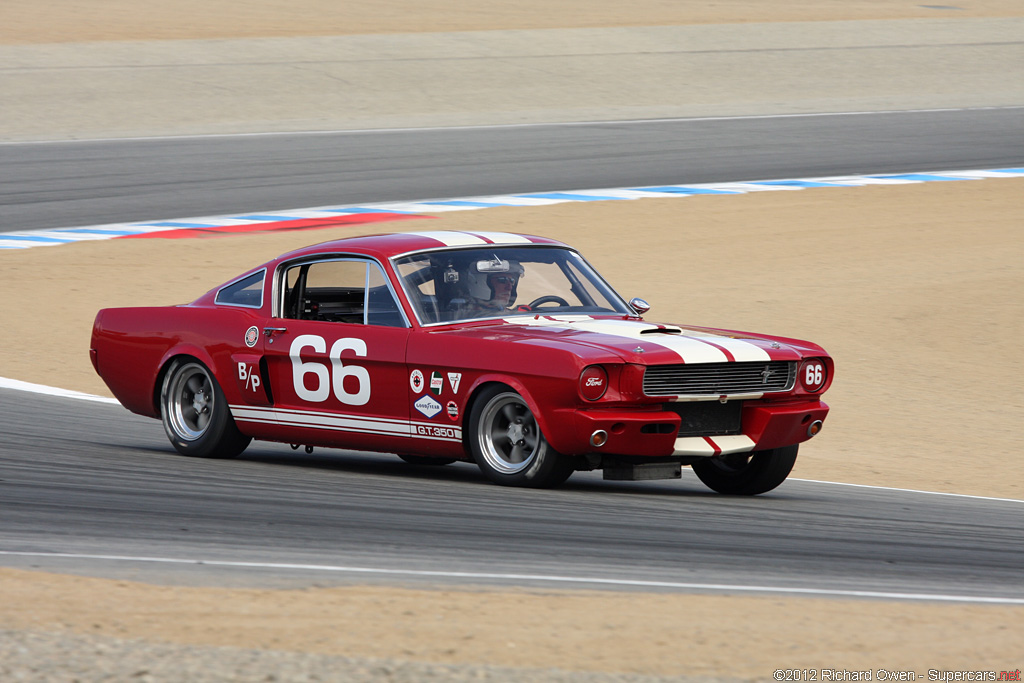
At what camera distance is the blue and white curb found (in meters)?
19.8

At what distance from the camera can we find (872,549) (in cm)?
693

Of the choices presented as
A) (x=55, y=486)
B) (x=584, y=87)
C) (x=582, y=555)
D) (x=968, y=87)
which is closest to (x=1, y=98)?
(x=584, y=87)

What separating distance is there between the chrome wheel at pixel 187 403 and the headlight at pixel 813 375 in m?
3.49

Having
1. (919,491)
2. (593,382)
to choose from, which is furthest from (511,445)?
(919,491)

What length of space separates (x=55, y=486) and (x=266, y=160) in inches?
713

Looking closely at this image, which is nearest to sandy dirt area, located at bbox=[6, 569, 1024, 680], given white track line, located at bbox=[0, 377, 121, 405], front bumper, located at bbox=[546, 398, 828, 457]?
front bumper, located at bbox=[546, 398, 828, 457]

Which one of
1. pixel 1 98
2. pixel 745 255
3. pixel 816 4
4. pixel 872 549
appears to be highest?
pixel 816 4

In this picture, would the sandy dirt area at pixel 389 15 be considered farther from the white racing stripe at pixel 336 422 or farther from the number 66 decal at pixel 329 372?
the number 66 decal at pixel 329 372

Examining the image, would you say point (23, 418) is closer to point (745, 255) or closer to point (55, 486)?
point (55, 486)

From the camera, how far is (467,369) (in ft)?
26.4

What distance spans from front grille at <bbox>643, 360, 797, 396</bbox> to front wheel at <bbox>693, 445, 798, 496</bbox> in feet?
1.30

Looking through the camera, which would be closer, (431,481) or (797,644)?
(797,644)

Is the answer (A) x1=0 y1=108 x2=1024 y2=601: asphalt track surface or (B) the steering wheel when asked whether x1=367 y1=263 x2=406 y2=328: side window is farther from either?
(A) x1=0 y1=108 x2=1024 y2=601: asphalt track surface

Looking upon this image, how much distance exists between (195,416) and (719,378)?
3.28 m
